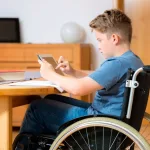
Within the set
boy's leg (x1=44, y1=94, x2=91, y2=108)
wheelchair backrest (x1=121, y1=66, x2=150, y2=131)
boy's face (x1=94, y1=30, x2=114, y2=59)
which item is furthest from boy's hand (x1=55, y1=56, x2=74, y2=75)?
wheelchair backrest (x1=121, y1=66, x2=150, y2=131)

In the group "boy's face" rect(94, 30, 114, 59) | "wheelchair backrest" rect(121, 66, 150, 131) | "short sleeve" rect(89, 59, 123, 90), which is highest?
"boy's face" rect(94, 30, 114, 59)

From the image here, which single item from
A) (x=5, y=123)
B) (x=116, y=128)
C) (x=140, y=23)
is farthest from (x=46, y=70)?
(x=140, y=23)

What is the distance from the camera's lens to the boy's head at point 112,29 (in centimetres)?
169

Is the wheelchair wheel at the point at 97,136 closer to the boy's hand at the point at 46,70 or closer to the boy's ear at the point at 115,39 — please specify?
the boy's hand at the point at 46,70

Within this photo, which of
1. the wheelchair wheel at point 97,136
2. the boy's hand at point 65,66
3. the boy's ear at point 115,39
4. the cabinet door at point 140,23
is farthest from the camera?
the cabinet door at point 140,23

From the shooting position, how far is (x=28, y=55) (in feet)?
12.2

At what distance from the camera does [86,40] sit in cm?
409

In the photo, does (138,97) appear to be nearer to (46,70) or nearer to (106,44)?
(106,44)

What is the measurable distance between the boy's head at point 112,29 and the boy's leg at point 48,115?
0.35m

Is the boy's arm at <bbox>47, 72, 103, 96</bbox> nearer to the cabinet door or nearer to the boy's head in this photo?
the boy's head

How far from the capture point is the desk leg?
163 centimetres

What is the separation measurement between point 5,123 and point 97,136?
41cm

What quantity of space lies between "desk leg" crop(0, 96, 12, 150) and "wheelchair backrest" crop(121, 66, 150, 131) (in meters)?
0.49

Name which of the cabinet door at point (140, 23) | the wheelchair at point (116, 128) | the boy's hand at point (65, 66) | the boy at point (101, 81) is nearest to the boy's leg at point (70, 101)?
the boy at point (101, 81)
